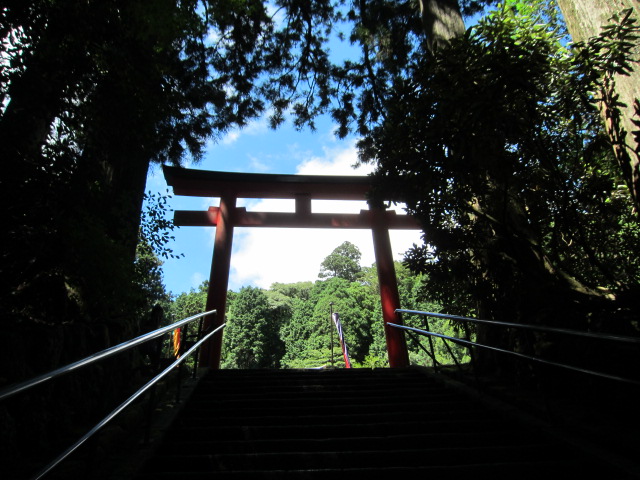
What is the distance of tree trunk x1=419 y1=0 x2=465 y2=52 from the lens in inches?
186

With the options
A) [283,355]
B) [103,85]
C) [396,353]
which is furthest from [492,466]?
[283,355]

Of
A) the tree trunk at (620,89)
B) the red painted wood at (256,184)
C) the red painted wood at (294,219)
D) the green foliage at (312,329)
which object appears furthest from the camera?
the green foliage at (312,329)

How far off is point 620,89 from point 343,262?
41.4 meters

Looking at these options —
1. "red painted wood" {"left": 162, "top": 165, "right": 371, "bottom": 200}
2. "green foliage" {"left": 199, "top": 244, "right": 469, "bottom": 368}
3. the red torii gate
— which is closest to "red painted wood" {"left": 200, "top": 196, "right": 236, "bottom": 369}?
the red torii gate

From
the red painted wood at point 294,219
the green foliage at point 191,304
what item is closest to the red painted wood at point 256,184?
the red painted wood at point 294,219

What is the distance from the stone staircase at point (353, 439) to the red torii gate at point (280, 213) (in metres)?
4.12

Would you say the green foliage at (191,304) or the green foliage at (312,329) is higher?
the green foliage at (191,304)

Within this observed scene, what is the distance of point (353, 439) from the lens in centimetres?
206

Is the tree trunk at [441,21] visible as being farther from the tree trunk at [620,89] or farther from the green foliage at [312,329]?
the green foliage at [312,329]

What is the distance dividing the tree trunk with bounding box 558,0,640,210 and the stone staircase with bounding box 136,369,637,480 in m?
1.71

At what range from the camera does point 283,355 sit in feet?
97.1

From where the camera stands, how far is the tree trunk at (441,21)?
4719mm

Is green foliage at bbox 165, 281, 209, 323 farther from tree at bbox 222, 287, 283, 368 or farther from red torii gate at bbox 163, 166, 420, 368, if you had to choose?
red torii gate at bbox 163, 166, 420, 368

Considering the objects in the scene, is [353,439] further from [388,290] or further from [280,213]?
[280,213]
